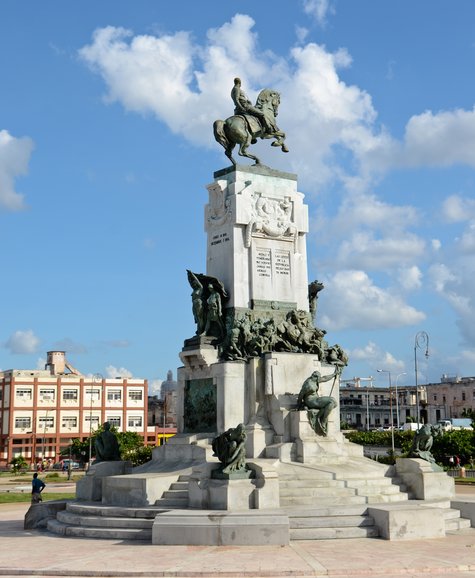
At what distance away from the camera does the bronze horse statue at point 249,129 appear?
25.8 metres

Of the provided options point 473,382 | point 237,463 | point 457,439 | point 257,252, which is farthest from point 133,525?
point 473,382

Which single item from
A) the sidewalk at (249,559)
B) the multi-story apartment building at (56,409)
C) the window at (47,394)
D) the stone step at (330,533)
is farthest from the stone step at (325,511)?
the window at (47,394)

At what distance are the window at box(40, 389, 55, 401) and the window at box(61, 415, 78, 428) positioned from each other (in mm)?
2715

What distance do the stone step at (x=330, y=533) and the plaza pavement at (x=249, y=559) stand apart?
0.24m

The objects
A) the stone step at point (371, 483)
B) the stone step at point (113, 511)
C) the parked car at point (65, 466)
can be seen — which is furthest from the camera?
the parked car at point (65, 466)

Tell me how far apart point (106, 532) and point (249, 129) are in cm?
1397

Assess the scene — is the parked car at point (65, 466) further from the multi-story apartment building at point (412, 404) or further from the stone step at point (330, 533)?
the stone step at point (330, 533)

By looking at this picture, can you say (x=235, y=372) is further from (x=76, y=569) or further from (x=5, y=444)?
(x=5, y=444)

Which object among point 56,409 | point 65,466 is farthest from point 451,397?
point 65,466

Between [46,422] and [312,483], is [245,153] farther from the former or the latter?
[46,422]

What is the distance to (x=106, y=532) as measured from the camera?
18.1 meters

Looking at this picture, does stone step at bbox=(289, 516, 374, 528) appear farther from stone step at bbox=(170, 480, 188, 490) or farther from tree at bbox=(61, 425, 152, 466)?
tree at bbox=(61, 425, 152, 466)

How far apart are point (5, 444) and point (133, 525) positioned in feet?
243

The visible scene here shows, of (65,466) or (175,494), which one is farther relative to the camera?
(65,466)
